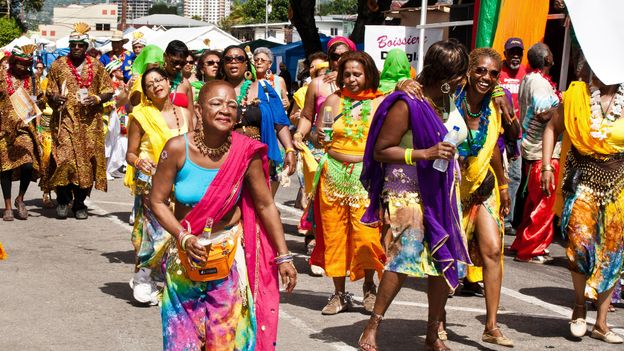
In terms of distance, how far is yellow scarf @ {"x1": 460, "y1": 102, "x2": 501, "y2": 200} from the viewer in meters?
7.11

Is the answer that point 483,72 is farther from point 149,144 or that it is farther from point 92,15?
point 92,15

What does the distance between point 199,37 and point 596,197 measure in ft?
93.2

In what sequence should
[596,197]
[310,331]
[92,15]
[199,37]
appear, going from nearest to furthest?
[596,197]
[310,331]
[199,37]
[92,15]

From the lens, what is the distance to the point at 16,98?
12914 millimetres

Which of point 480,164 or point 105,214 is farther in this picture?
point 105,214

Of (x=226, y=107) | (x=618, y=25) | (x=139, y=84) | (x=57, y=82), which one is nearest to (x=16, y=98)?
(x=57, y=82)

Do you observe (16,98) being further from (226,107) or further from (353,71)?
(226,107)

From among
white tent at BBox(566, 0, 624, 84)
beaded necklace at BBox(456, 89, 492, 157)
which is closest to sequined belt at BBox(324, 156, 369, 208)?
beaded necklace at BBox(456, 89, 492, 157)

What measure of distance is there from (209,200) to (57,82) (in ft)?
27.3

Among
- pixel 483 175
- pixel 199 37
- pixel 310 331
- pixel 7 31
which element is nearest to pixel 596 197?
pixel 483 175

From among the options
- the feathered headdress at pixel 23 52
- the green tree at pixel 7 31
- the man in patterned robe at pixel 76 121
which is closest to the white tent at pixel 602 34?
the man in patterned robe at pixel 76 121

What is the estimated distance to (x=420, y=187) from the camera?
6.38 meters

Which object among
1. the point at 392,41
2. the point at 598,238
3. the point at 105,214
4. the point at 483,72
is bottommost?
the point at 105,214

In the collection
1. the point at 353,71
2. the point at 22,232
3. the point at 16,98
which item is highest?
the point at 353,71
